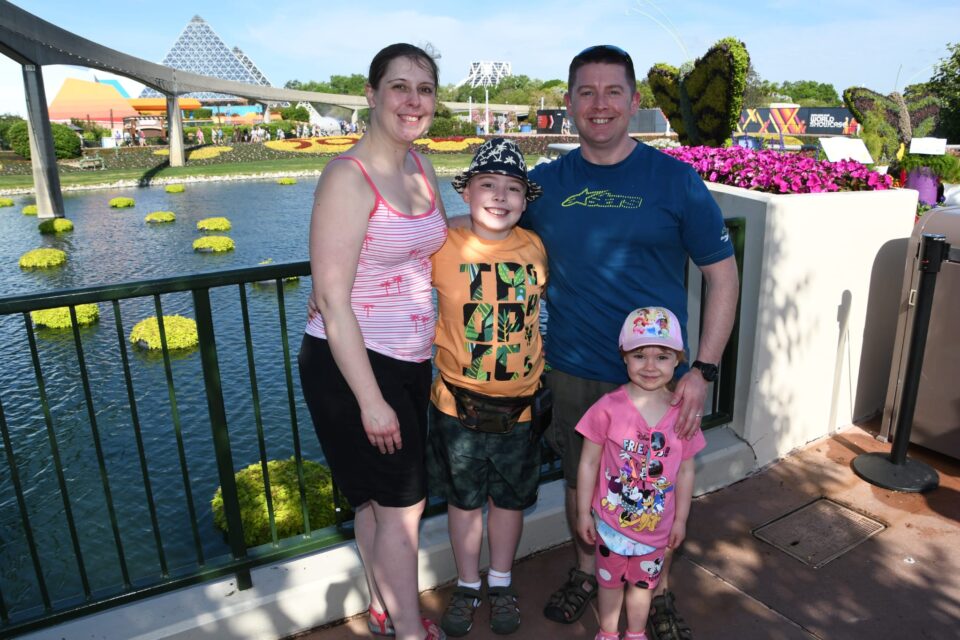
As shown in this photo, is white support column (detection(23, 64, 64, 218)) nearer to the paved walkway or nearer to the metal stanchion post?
the paved walkway

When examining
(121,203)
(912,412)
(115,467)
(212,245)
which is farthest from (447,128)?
(912,412)

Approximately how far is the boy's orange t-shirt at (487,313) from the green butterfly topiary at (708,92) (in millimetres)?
8307

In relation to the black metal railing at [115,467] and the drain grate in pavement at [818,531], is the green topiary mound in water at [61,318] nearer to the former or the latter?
the black metal railing at [115,467]

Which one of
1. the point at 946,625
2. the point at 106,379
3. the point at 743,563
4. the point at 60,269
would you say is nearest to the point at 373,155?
the point at 743,563

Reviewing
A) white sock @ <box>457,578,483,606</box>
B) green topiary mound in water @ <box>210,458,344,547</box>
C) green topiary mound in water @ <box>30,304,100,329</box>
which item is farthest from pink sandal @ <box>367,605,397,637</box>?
green topiary mound in water @ <box>30,304,100,329</box>

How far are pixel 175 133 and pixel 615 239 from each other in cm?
4556

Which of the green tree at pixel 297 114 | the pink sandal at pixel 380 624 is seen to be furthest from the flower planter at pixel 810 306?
the green tree at pixel 297 114

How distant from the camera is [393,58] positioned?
2027mm

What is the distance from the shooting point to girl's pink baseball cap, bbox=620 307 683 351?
218 centimetres

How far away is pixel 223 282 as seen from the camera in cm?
243

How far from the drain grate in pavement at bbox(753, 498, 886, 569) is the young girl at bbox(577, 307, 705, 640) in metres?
1.06

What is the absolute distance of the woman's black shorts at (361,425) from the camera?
82.2 inches

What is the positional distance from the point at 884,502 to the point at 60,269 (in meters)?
20.1

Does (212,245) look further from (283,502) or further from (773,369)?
(773,369)
